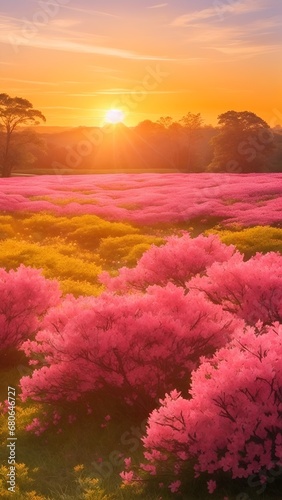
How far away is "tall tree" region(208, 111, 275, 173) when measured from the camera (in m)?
79.0

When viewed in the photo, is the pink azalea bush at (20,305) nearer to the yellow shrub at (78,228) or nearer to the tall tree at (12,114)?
the yellow shrub at (78,228)

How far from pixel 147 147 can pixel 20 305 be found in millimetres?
129737

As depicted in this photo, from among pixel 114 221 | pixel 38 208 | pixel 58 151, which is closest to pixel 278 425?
pixel 114 221

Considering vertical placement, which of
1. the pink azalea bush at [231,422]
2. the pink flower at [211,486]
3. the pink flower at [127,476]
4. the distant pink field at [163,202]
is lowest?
the pink flower at [127,476]

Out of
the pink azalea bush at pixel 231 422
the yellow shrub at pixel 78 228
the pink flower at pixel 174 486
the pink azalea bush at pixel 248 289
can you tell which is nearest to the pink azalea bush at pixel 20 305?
the pink azalea bush at pixel 248 289

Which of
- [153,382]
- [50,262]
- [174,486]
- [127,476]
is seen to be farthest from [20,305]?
[50,262]

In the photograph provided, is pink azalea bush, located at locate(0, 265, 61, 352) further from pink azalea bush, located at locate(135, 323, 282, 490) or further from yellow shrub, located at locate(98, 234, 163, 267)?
yellow shrub, located at locate(98, 234, 163, 267)

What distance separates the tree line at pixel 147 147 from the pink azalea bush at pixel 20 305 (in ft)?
205

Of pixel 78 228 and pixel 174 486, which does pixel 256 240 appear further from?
pixel 174 486

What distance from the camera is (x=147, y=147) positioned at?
138750mm

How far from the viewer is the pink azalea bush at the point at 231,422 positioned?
6656mm

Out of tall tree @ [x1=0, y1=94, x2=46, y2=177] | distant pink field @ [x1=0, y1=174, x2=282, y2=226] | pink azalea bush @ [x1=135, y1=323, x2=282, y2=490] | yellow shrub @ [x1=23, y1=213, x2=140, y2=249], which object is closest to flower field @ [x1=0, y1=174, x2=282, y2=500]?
pink azalea bush @ [x1=135, y1=323, x2=282, y2=490]

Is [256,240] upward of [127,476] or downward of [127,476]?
upward

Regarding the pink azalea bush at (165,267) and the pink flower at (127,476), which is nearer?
the pink flower at (127,476)
